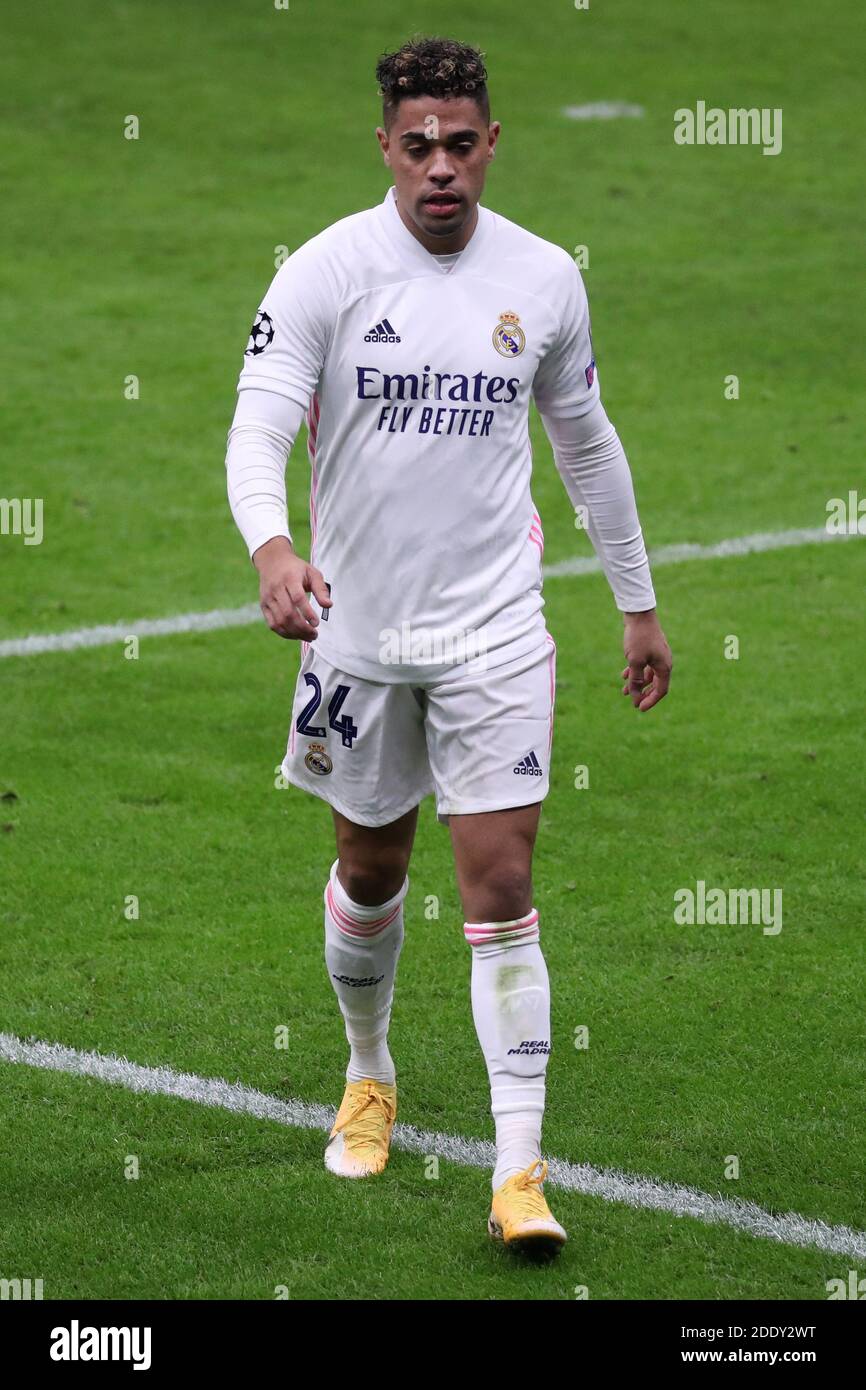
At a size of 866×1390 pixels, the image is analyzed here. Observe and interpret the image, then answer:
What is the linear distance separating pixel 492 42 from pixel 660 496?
14556mm

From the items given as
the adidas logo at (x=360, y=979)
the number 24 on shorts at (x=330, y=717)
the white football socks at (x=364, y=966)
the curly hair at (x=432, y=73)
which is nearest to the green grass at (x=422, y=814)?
the white football socks at (x=364, y=966)

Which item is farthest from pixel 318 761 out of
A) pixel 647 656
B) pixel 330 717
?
pixel 647 656

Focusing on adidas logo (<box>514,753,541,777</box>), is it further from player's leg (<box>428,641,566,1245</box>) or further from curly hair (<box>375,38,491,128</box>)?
curly hair (<box>375,38,491,128</box>)

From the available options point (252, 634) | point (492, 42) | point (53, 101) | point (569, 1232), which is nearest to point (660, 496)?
point (252, 634)

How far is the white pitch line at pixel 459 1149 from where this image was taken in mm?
4578

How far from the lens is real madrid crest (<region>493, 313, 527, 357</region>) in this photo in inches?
178

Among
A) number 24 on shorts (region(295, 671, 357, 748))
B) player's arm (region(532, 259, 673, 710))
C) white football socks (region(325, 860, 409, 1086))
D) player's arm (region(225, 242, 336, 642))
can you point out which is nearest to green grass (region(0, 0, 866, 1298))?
white football socks (region(325, 860, 409, 1086))

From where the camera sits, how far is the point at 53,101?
71.1 ft

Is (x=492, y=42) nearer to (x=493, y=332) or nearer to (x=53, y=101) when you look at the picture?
(x=53, y=101)

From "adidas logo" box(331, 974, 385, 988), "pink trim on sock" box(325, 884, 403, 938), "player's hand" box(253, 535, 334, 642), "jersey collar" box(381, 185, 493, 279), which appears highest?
"jersey collar" box(381, 185, 493, 279)

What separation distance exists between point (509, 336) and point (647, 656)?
35.7 inches

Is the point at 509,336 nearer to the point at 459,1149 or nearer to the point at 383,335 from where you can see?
the point at 383,335

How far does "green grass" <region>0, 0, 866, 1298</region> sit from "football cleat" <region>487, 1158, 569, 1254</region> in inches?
3.2

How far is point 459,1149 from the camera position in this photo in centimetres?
502
